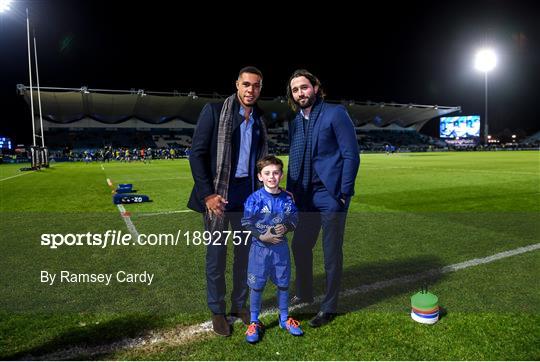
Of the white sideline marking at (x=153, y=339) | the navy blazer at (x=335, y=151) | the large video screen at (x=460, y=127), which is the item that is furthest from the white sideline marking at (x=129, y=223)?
the large video screen at (x=460, y=127)

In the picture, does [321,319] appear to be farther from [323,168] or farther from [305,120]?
[305,120]

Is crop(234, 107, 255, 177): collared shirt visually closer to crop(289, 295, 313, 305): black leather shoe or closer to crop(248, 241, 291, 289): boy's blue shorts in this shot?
crop(248, 241, 291, 289): boy's blue shorts

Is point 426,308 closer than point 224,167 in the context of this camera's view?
Yes

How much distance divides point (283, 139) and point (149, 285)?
72759 mm

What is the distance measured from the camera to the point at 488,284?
423cm

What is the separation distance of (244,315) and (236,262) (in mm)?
476

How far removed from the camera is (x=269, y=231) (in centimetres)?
320

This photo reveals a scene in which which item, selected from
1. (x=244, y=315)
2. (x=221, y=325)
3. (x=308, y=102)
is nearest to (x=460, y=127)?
(x=308, y=102)

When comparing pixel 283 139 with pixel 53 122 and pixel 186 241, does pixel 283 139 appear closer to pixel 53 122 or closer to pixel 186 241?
pixel 53 122

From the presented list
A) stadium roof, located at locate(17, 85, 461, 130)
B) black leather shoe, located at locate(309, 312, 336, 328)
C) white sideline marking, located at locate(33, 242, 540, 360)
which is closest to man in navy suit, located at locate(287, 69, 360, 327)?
black leather shoe, located at locate(309, 312, 336, 328)

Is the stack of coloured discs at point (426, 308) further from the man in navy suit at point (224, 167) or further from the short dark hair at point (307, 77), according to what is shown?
the short dark hair at point (307, 77)

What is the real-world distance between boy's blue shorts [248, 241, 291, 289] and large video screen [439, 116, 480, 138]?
92007 millimetres

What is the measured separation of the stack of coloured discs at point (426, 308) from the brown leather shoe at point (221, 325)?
159cm

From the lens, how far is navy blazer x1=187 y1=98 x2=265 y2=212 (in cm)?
336
